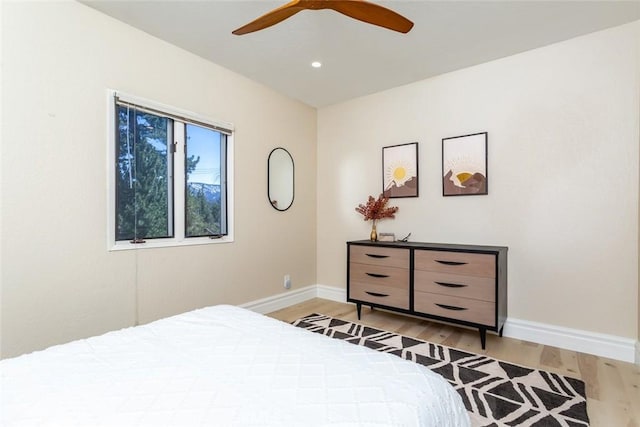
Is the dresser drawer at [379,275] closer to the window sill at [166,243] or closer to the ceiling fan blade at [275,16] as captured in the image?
the window sill at [166,243]

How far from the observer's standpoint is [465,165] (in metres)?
2.98

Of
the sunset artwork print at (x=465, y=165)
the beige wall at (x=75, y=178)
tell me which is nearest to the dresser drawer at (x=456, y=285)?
the sunset artwork print at (x=465, y=165)

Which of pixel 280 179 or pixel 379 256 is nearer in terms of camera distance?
pixel 379 256

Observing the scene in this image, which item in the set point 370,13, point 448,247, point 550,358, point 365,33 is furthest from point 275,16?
point 550,358

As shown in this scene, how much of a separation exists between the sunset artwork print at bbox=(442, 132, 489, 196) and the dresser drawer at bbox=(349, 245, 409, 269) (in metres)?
0.78

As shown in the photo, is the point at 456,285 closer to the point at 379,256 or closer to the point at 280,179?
the point at 379,256

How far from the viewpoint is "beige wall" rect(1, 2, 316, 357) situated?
5.91 ft

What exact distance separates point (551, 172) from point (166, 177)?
3134 millimetres

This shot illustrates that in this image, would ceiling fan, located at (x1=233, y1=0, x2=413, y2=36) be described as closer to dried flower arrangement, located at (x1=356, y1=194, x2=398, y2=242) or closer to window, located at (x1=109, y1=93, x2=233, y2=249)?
window, located at (x1=109, y1=93, x2=233, y2=249)

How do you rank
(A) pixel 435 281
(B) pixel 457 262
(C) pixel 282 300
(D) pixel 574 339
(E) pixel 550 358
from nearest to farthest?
(E) pixel 550 358 < (D) pixel 574 339 < (B) pixel 457 262 < (A) pixel 435 281 < (C) pixel 282 300

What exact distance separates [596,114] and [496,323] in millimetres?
1769

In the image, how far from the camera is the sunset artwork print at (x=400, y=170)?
329 centimetres

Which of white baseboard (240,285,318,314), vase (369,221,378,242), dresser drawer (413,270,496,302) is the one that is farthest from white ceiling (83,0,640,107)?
white baseboard (240,285,318,314)

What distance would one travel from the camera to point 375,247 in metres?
3.04
